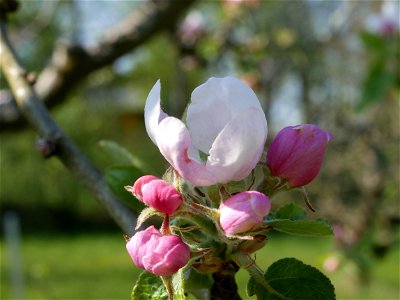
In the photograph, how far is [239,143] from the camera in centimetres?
56

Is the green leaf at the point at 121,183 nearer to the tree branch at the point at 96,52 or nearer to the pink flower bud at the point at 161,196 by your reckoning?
the pink flower bud at the point at 161,196

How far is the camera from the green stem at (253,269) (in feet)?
2.04

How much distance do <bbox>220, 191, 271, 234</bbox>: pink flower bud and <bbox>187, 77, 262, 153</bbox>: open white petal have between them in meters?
0.06

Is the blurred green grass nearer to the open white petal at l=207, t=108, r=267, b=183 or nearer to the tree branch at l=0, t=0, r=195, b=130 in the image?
the tree branch at l=0, t=0, r=195, b=130

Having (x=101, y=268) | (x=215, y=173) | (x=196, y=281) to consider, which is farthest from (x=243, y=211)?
(x=101, y=268)

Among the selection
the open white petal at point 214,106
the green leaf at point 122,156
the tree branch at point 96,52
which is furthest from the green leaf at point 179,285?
the tree branch at point 96,52

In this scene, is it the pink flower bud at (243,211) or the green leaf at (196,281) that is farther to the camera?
the green leaf at (196,281)

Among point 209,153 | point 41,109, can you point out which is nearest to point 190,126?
point 209,153

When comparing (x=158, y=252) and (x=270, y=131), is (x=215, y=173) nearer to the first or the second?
(x=158, y=252)

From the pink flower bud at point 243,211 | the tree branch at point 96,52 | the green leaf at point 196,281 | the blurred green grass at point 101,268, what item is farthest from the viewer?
the blurred green grass at point 101,268

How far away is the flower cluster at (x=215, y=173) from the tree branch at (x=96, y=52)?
1477 mm

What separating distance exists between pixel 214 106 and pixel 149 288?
0.58 ft

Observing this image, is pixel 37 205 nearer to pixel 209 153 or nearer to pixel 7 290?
pixel 7 290

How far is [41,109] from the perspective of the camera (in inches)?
35.5
